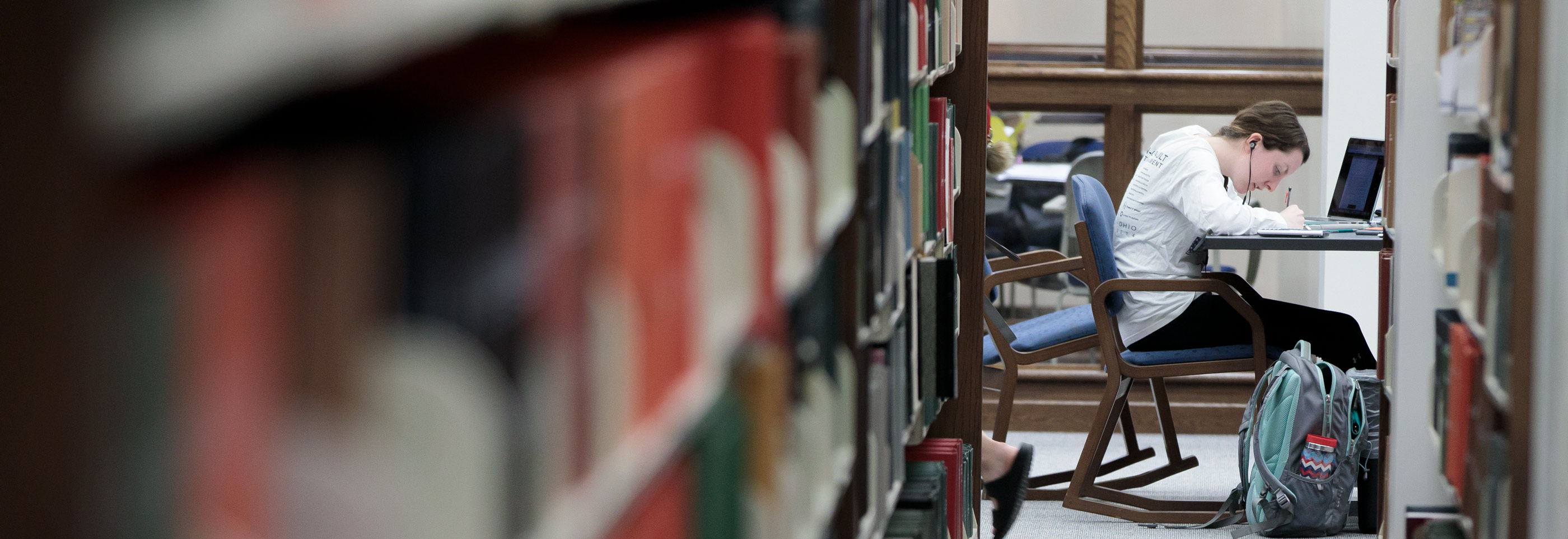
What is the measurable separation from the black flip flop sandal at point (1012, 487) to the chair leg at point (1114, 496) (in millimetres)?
537

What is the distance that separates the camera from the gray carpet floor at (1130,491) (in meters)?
3.17

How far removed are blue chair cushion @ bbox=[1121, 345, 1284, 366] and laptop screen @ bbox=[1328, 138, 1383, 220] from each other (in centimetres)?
91

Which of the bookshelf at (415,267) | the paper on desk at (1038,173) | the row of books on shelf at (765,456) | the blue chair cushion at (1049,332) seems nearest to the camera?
the bookshelf at (415,267)

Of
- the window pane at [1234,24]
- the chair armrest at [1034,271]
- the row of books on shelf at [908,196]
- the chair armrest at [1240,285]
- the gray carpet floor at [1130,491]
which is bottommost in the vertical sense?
the gray carpet floor at [1130,491]

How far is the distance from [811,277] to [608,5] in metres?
0.48

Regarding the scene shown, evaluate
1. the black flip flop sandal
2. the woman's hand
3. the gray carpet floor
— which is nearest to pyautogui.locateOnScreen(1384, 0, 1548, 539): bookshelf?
the black flip flop sandal

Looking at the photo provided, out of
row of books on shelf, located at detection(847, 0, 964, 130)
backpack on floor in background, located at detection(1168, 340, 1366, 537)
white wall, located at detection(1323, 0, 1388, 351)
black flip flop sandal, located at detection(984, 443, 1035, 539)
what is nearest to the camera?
row of books on shelf, located at detection(847, 0, 964, 130)

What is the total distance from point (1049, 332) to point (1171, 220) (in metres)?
0.42

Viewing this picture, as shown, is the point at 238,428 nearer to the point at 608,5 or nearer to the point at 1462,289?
the point at 608,5

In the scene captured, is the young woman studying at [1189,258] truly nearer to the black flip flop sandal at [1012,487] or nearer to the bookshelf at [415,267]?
the black flip flop sandal at [1012,487]

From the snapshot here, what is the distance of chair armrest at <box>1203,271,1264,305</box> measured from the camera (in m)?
3.22

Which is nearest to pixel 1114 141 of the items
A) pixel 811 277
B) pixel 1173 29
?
pixel 1173 29

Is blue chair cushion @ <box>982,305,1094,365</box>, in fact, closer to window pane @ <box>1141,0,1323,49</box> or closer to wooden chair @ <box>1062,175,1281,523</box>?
wooden chair @ <box>1062,175,1281,523</box>

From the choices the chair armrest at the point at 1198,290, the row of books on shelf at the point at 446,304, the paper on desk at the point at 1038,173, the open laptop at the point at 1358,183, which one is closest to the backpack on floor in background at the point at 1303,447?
the chair armrest at the point at 1198,290
